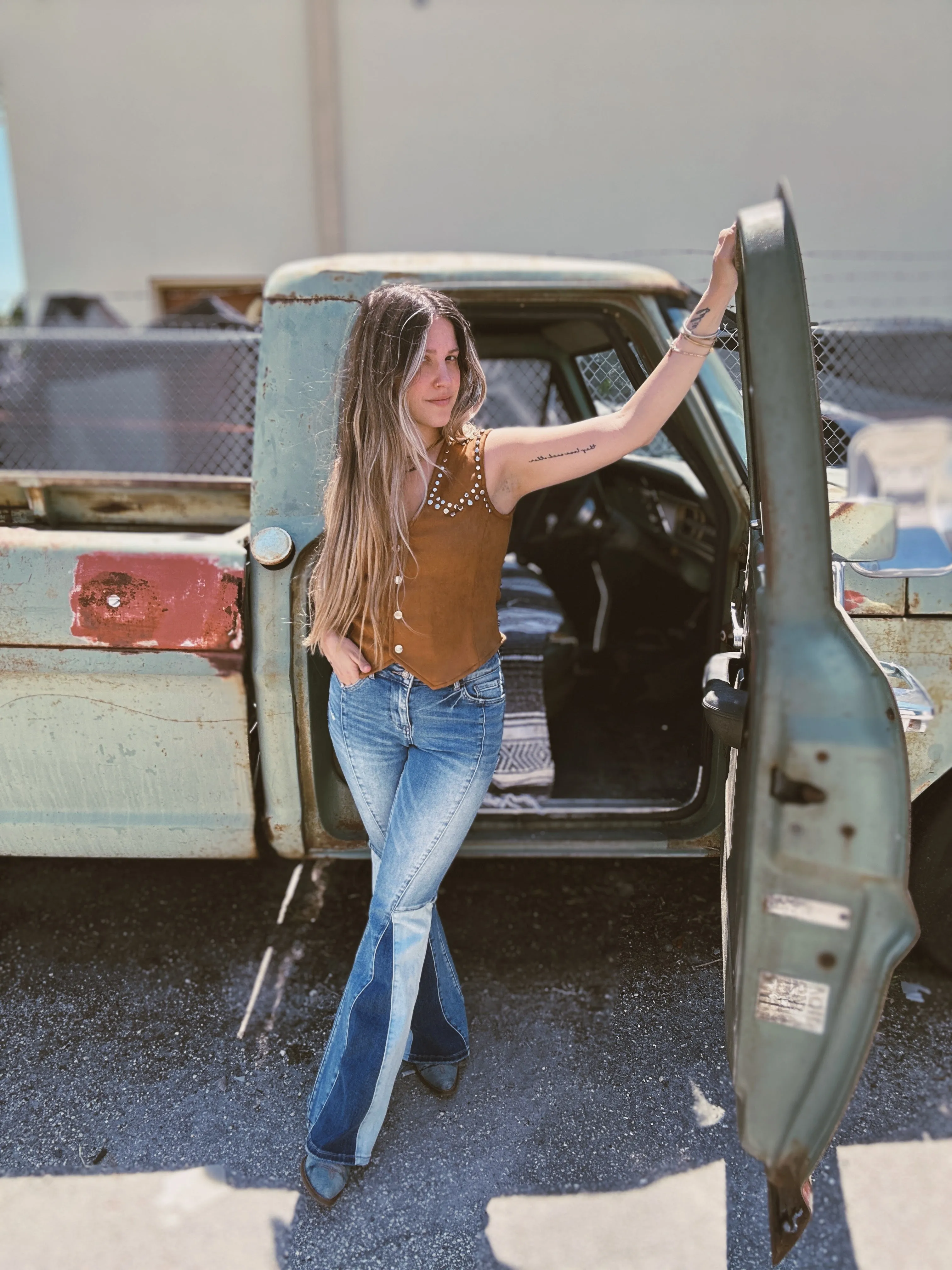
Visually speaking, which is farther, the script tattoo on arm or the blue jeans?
the blue jeans

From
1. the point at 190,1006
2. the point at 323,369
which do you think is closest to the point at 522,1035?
the point at 190,1006

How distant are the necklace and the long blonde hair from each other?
0.08 feet

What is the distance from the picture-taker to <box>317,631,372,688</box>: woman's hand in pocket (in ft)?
5.77

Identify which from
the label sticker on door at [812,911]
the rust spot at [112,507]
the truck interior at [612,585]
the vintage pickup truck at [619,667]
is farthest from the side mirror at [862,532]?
the rust spot at [112,507]

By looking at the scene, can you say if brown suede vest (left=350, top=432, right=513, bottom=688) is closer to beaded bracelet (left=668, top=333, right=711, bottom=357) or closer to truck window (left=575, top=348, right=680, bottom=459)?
beaded bracelet (left=668, top=333, right=711, bottom=357)

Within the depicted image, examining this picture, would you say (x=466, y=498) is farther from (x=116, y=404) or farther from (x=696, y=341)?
(x=116, y=404)

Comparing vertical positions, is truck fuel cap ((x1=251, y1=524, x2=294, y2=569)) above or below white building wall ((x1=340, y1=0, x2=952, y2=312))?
below

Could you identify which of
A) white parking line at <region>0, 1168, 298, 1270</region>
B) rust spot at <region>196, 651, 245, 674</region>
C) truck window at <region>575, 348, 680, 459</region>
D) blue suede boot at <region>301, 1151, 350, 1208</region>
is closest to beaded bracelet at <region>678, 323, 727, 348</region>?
truck window at <region>575, 348, 680, 459</region>

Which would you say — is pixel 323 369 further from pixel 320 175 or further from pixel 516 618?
pixel 320 175

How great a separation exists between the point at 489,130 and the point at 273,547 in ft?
28.0

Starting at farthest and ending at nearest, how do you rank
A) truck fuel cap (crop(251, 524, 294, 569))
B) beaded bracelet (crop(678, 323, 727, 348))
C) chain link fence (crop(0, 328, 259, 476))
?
chain link fence (crop(0, 328, 259, 476)) < truck fuel cap (crop(251, 524, 294, 569)) < beaded bracelet (crop(678, 323, 727, 348))

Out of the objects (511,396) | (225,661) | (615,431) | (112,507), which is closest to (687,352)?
(615,431)

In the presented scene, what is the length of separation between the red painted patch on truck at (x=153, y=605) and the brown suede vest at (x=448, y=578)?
55cm

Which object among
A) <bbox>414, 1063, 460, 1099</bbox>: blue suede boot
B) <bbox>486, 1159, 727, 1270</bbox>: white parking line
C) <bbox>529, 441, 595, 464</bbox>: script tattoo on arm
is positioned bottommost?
<bbox>486, 1159, 727, 1270</bbox>: white parking line
